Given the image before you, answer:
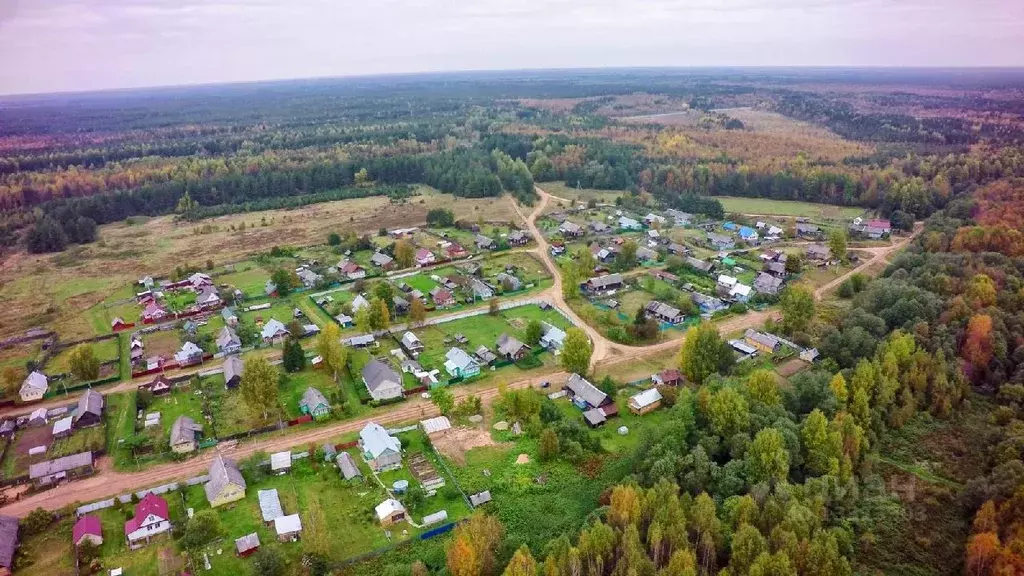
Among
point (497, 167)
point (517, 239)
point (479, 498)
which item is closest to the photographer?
point (479, 498)

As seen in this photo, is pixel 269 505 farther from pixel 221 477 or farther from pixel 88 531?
pixel 88 531

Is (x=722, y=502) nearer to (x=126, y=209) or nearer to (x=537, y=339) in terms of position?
(x=537, y=339)

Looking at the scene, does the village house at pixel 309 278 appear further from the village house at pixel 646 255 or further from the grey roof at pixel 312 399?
the village house at pixel 646 255

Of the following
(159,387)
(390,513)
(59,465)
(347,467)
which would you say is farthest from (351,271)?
(390,513)

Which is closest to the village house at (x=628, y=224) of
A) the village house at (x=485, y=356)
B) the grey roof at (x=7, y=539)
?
the village house at (x=485, y=356)

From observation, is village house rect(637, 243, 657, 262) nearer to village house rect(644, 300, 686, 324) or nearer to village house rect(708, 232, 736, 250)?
village house rect(708, 232, 736, 250)
